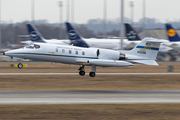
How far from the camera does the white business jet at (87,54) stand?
28688mm

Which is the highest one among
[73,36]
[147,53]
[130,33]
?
[130,33]

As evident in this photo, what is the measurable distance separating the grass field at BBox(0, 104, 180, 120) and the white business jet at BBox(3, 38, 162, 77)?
43.8 feet

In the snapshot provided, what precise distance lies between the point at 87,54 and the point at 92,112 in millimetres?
16429

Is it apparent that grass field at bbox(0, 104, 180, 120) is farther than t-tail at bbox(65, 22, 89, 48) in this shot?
No

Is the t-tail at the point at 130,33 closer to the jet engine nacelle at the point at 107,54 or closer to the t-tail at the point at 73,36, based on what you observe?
the t-tail at the point at 73,36

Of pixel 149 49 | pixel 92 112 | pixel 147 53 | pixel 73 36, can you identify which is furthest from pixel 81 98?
pixel 73 36

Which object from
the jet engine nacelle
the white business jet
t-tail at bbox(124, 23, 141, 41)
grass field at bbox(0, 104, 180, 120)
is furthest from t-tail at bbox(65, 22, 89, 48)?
grass field at bbox(0, 104, 180, 120)

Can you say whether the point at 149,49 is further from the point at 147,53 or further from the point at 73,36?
the point at 73,36

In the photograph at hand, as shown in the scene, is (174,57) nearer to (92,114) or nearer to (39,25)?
(92,114)

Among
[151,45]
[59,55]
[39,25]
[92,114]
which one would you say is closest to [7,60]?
[59,55]

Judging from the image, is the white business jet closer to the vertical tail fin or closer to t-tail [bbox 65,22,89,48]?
the vertical tail fin

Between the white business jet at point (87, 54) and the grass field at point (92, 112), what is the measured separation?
13.4 meters

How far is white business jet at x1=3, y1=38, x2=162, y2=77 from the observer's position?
28688mm

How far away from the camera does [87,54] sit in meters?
29.4
